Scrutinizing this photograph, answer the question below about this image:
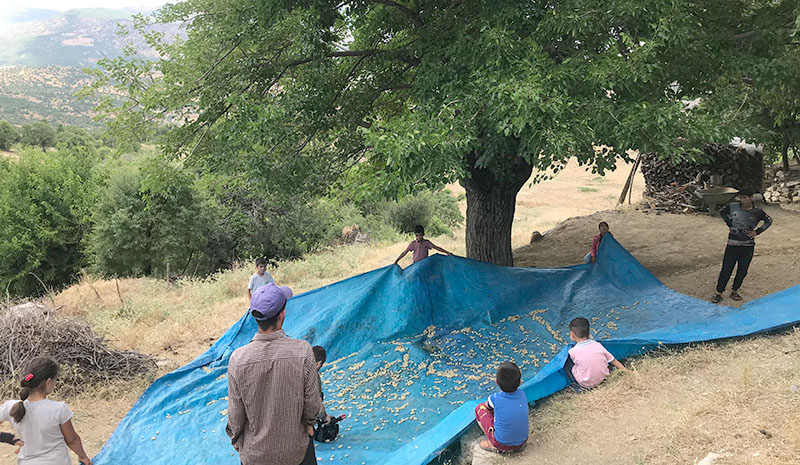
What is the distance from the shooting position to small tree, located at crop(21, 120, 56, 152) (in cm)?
4653

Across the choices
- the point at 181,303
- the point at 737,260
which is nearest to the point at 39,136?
the point at 181,303

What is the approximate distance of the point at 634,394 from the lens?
4.26m

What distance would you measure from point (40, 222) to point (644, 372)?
2119 centimetres

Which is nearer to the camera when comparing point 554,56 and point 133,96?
point 554,56

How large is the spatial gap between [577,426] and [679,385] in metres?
0.99

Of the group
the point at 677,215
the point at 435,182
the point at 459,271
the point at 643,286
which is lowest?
the point at 677,215

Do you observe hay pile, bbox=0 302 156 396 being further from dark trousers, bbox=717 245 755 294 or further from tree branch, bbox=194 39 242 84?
dark trousers, bbox=717 245 755 294

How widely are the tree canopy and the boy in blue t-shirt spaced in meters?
2.24

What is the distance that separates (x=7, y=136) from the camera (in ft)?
149

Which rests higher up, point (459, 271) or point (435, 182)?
point (435, 182)

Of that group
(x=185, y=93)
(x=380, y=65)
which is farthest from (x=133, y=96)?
(x=380, y=65)

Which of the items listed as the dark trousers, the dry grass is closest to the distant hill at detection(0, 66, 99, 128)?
the dry grass

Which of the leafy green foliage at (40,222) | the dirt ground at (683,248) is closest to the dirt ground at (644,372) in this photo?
the dirt ground at (683,248)

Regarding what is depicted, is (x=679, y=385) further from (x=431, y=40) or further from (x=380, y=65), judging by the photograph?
(x=380, y=65)
